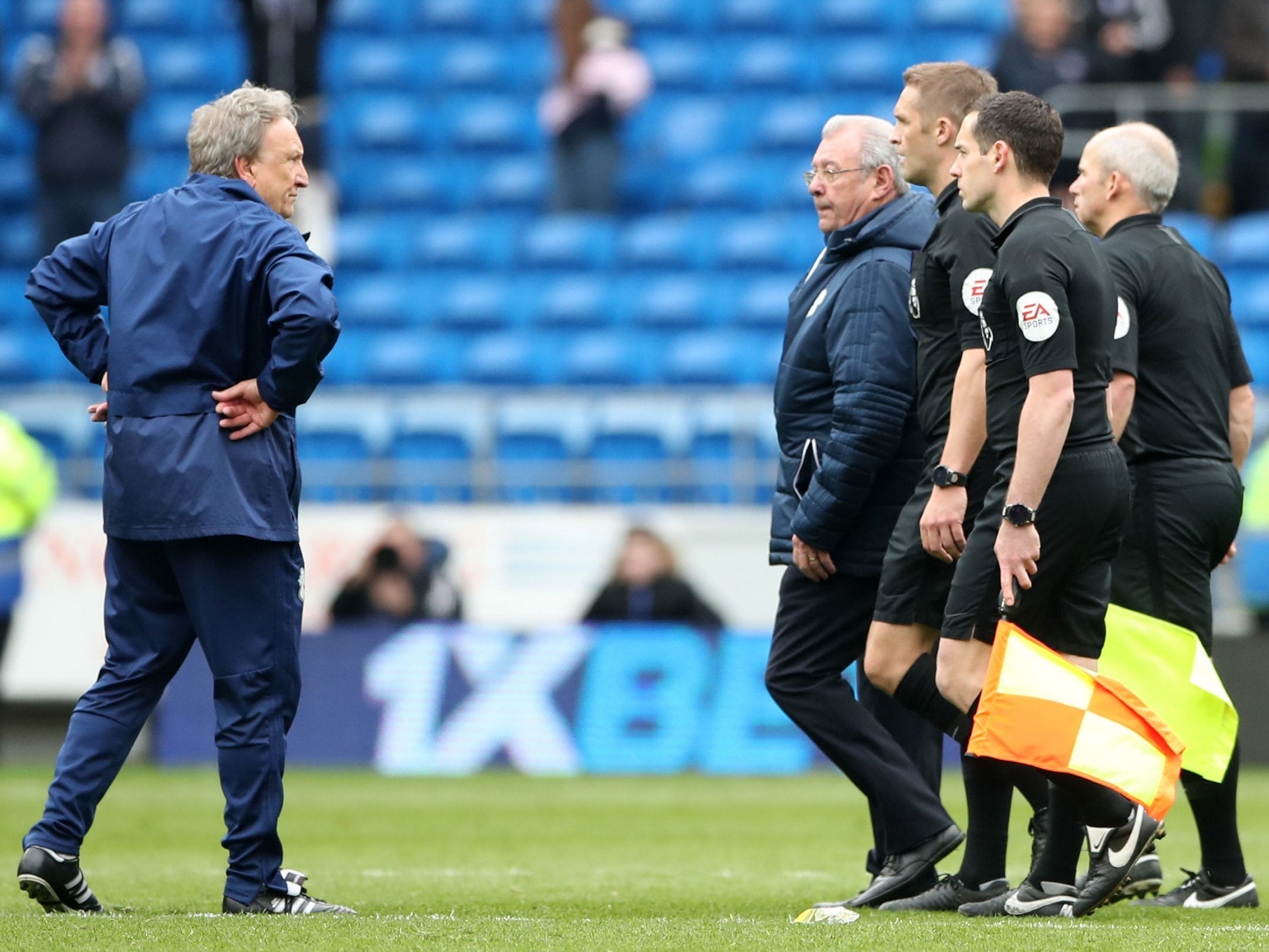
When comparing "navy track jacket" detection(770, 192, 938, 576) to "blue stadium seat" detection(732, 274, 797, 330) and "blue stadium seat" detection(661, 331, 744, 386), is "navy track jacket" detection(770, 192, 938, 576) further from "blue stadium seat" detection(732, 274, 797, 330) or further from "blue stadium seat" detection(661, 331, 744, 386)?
"blue stadium seat" detection(732, 274, 797, 330)

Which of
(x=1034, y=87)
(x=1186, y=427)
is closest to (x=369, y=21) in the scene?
(x=1034, y=87)

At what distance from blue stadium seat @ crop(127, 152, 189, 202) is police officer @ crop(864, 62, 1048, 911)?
36.1ft

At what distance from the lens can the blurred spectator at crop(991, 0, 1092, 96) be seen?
1354cm

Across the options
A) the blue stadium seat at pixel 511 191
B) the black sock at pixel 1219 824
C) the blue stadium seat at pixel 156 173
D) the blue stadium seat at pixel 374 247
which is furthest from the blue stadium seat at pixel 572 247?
the black sock at pixel 1219 824

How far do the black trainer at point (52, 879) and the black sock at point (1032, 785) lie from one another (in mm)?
2437

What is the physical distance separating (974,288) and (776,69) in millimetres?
11224

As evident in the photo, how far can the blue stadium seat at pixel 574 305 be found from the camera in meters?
14.5

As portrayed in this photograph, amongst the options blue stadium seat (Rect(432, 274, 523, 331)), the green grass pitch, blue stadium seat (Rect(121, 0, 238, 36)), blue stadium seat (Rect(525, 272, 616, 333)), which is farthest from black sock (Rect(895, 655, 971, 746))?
blue stadium seat (Rect(121, 0, 238, 36))

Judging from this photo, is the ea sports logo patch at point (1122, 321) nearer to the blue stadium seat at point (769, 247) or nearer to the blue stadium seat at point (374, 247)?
the blue stadium seat at point (769, 247)

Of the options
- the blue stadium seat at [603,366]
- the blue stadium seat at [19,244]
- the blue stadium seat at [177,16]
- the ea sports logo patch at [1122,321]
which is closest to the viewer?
the ea sports logo patch at [1122,321]

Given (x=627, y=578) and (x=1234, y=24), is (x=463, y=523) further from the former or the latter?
(x=1234, y=24)

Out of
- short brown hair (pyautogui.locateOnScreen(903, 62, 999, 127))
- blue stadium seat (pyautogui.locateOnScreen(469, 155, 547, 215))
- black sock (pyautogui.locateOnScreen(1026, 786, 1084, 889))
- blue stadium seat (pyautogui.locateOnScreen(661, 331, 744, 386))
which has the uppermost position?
short brown hair (pyautogui.locateOnScreen(903, 62, 999, 127))

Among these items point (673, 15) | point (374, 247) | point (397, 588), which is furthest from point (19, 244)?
point (397, 588)

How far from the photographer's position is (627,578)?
458 inches
